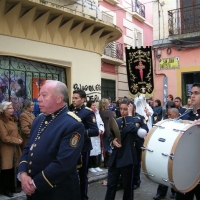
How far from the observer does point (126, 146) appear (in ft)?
16.8

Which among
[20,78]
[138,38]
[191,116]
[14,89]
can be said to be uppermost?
[138,38]

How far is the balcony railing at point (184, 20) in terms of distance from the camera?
14.6m

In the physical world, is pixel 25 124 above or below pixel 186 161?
above

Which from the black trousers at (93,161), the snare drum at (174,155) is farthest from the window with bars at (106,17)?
the snare drum at (174,155)

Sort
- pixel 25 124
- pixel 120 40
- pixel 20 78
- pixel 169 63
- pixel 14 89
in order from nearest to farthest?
pixel 25 124
pixel 14 89
pixel 20 78
pixel 169 63
pixel 120 40

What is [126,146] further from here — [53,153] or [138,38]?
[138,38]

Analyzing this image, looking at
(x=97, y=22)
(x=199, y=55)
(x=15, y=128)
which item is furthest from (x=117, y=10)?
(x=15, y=128)

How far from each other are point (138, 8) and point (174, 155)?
58.1 ft

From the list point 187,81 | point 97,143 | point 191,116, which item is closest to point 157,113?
point 97,143

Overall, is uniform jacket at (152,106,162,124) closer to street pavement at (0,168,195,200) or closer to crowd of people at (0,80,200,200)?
crowd of people at (0,80,200,200)

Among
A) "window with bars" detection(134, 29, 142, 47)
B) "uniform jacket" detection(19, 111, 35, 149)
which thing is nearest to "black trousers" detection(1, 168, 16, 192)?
"uniform jacket" detection(19, 111, 35, 149)

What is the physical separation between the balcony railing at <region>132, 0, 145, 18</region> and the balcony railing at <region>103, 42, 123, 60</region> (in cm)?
320

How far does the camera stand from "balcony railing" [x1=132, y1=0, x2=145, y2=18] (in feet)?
65.0

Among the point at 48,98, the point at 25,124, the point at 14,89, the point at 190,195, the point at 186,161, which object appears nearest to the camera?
the point at 48,98
